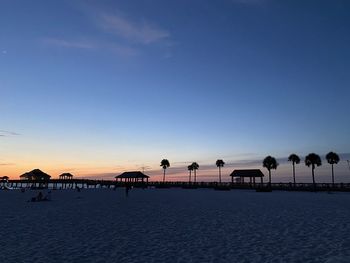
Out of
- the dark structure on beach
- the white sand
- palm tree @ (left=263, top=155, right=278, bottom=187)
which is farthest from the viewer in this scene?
palm tree @ (left=263, top=155, right=278, bottom=187)

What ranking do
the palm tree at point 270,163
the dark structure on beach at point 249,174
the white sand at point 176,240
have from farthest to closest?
the palm tree at point 270,163 → the dark structure on beach at point 249,174 → the white sand at point 176,240

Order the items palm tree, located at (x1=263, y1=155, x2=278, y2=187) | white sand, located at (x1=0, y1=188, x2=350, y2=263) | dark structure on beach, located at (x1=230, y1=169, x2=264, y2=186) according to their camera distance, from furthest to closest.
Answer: palm tree, located at (x1=263, y1=155, x2=278, y2=187)
dark structure on beach, located at (x1=230, y1=169, x2=264, y2=186)
white sand, located at (x1=0, y1=188, x2=350, y2=263)

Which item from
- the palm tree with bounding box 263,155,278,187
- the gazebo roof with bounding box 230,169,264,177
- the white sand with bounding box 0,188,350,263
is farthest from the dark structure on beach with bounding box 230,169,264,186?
the white sand with bounding box 0,188,350,263

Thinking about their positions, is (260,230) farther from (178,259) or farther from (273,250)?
(178,259)

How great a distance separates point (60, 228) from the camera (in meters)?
→ 17.4

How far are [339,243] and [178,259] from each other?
21.8 ft

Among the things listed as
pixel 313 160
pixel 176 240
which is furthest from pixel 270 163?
pixel 176 240

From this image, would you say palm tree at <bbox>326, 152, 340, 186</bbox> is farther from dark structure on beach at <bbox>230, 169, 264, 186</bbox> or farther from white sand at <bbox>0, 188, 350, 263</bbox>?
white sand at <bbox>0, 188, 350, 263</bbox>

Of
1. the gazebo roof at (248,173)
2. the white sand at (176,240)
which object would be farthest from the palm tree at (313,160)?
the white sand at (176,240)

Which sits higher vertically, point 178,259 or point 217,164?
point 217,164

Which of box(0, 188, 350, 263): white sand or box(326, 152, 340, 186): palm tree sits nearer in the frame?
box(0, 188, 350, 263): white sand

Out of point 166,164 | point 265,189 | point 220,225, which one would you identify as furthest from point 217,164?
point 220,225

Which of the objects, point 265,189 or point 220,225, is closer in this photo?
point 220,225

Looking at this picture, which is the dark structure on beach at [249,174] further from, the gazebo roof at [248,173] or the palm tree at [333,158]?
the palm tree at [333,158]
